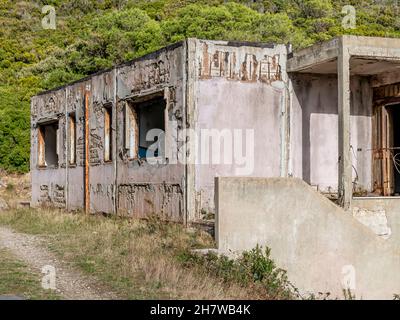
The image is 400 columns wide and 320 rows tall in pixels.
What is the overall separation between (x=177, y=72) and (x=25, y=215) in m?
7.06

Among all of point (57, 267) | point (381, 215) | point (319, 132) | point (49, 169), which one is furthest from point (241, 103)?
point (49, 169)

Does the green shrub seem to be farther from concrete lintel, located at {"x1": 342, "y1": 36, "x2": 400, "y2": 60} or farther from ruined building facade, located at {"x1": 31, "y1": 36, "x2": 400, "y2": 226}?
concrete lintel, located at {"x1": 342, "y1": 36, "x2": 400, "y2": 60}

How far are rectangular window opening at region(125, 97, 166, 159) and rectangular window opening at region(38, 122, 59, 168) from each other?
5.75 meters

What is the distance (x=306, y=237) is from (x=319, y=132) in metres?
4.11

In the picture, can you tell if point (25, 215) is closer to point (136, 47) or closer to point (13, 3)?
point (136, 47)

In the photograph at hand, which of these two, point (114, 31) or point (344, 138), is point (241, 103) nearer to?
point (344, 138)

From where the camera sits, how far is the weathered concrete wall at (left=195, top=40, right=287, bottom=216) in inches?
546

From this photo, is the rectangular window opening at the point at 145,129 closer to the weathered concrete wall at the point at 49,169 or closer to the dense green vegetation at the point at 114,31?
the weathered concrete wall at the point at 49,169

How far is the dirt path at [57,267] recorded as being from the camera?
27.9 ft

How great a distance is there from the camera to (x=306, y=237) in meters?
11.6

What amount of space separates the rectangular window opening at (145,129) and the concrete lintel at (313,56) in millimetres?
3298

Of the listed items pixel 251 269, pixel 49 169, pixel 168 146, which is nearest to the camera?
pixel 251 269
